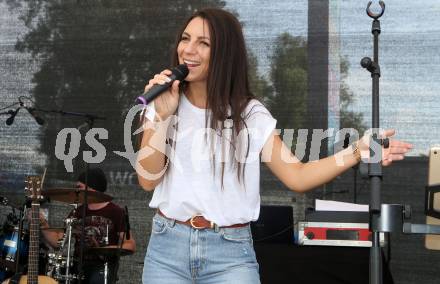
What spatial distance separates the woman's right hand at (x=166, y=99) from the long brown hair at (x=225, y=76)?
0.11 meters

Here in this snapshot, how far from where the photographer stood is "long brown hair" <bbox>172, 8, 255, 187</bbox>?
5.74 feet

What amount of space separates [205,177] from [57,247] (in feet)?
10.1

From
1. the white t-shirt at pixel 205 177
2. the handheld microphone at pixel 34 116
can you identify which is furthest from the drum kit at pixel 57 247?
the white t-shirt at pixel 205 177

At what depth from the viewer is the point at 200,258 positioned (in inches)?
64.2

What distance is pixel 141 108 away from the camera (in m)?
1.68

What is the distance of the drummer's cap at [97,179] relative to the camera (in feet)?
13.5

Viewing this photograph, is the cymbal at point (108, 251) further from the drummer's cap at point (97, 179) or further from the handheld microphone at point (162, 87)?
the handheld microphone at point (162, 87)

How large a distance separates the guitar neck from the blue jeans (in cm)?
247

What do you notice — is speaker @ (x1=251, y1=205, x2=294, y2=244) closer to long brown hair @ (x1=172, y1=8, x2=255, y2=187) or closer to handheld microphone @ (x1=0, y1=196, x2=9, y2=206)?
long brown hair @ (x1=172, y1=8, x2=255, y2=187)

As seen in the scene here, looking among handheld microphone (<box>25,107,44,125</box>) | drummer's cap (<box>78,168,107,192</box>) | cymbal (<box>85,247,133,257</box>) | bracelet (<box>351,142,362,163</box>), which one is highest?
handheld microphone (<box>25,107,44,125</box>)

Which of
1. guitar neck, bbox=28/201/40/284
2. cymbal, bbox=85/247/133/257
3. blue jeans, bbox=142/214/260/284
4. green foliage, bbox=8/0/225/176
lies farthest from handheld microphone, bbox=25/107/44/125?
blue jeans, bbox=142/214/260/284

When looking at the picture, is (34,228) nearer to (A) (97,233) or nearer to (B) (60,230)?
(B) (60,230)

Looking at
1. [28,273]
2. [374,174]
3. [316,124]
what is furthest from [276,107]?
[374,174]

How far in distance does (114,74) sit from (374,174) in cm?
256
